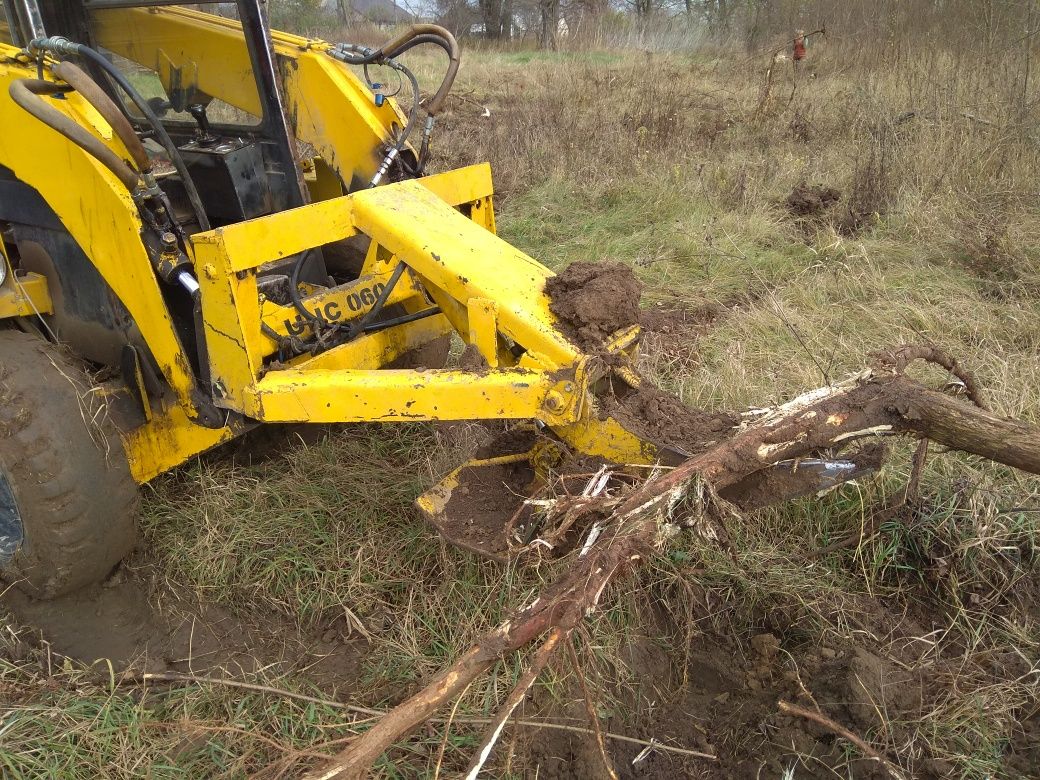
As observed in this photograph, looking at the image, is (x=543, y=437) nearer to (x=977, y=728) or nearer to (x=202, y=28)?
(x=977, y=728)

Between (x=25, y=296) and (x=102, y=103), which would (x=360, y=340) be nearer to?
(x=102, y=103)

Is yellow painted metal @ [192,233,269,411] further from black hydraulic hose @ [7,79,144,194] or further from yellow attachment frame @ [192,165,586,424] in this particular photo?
black hydraulic hose @ [7,79,144,194]

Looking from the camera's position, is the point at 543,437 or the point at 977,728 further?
the point at 543,437

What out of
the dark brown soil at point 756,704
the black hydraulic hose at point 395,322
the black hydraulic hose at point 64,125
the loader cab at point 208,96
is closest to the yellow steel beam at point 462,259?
the black hydraulic hose at point 395,322

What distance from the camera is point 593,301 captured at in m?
2.22

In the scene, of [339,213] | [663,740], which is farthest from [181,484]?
[663,740]

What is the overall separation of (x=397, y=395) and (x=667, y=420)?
77 cm

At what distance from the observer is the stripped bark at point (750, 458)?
1.52 metres

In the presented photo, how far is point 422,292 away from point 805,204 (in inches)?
155

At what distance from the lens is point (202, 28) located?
3.21m

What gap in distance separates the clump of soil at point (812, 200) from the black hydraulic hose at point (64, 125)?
4834mm

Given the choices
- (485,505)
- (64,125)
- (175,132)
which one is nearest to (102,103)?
(64,125)

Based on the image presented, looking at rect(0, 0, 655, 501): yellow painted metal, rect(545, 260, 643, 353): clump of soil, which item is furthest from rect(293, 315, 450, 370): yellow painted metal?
rect(545, 260, 643, 353): clump of soil

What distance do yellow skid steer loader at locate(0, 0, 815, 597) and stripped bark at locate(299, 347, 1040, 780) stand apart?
0.94 feet
